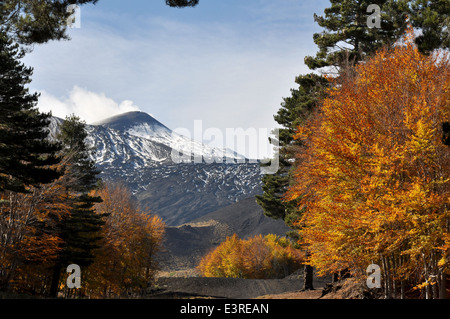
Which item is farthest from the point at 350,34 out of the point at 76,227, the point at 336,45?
the point at 76,227

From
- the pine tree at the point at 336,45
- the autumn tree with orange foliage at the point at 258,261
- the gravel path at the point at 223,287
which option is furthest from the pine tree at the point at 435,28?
the autumn tree with orange foliage at the point at 258,261

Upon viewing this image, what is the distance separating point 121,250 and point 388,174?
105ft

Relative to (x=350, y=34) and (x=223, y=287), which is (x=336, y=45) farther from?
(x=223, y=287)

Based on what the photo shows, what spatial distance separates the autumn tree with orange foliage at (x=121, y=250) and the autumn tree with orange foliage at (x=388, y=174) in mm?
24537

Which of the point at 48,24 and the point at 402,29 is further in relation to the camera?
the point at 402,29

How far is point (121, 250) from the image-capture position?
125ft

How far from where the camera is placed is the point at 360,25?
992 inches

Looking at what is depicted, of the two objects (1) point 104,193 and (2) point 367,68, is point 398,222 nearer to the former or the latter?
(2) point 367,68

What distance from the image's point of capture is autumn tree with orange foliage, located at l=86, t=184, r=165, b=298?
118 feet

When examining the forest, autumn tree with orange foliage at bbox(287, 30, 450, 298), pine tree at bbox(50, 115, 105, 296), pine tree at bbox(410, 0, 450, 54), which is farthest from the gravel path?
pine tree at bbox(410, 0, 450, 54)

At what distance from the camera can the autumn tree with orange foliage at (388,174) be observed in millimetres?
12164

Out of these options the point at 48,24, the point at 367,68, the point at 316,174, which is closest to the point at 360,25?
the point at 367,68

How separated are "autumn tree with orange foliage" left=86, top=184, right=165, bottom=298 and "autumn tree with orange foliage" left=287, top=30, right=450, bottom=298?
24.5m
